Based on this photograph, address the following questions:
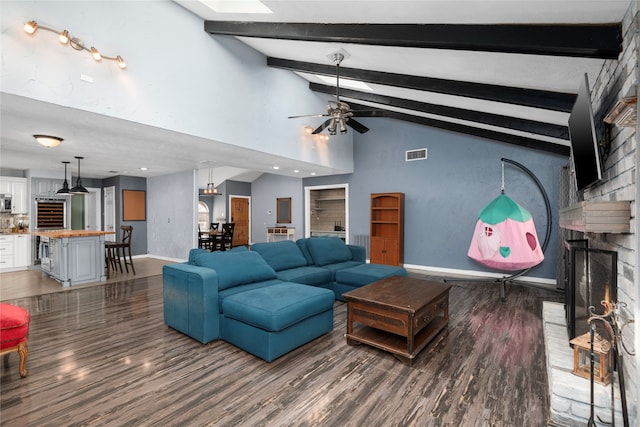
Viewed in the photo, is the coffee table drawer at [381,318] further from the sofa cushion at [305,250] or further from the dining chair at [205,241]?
the dining chair at [205,241]

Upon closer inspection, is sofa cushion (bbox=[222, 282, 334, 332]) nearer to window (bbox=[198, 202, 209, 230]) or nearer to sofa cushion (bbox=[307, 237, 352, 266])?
sofa cushion (bbox=[307, 237, 352, 266])

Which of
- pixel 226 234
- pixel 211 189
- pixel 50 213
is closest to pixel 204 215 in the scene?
pixel 211 189

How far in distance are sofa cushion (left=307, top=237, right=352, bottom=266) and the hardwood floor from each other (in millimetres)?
1443

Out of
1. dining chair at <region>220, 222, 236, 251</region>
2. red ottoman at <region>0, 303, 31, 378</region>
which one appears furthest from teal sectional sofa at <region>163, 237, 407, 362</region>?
dining chair at <region>220, 222, 236, 251</region>

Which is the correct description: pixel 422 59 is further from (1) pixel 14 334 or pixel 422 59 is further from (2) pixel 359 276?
(1) pixel 14 334

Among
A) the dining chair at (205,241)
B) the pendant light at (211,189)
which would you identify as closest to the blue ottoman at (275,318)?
the dining chair at (205,241)

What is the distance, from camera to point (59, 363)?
7.98 feet

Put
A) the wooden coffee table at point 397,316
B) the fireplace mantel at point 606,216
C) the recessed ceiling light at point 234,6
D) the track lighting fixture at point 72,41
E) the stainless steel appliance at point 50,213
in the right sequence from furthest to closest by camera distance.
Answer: the stainless steel appliance at point 50,213, the recessed ceiling light at point 234,6, the wooden coffee table at point 397,316, the track lighting fixture at point 72,41, the fireplace mantel at point 606,216

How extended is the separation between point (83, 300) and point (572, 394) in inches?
215

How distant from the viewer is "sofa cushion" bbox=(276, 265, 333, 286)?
3.60m

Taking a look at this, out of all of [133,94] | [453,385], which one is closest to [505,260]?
[453,385]

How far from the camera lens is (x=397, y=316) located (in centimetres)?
249

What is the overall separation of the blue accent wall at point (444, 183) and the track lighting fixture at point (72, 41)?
546 centimetres

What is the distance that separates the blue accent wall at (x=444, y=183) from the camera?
5.29 metres
